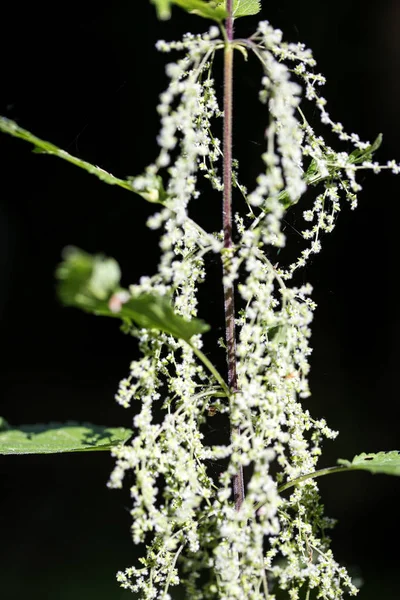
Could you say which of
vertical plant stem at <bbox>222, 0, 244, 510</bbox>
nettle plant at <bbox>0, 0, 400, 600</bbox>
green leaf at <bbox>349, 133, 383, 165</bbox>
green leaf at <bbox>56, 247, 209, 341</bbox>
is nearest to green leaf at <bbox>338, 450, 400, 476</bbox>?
nettle plant at <bbox>0, 0, 400, 600</bbox>

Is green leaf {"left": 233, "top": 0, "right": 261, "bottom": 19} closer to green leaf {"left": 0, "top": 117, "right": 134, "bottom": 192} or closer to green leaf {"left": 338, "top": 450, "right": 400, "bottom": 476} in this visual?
green leaf {"left": 0, "top": 117, "right": 134, "bottom": 192}

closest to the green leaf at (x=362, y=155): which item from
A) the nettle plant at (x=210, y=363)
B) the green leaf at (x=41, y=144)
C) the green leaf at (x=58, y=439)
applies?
the nettle plant at (x=210, y=363)

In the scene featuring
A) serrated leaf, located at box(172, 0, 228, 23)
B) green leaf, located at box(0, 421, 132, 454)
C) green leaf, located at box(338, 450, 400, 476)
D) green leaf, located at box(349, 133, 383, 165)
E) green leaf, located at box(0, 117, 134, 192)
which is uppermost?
serrated leaf, located at box(172, 0, 228, 23)

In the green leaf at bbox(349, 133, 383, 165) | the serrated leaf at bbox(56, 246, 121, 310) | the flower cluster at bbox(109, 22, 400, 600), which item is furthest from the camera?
the green leaf at bbox(349, 133, 383, 165)

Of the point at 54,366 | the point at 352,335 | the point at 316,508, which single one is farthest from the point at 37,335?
the point at 316,508

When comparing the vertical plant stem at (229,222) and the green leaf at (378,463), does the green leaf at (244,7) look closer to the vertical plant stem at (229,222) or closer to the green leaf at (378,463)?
the vertical plant stem at (229,222)

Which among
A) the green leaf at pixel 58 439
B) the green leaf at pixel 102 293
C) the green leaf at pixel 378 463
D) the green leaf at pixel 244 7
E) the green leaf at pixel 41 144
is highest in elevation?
the green leaf at pixel 244 7

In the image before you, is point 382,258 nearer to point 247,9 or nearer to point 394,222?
point 394,222
